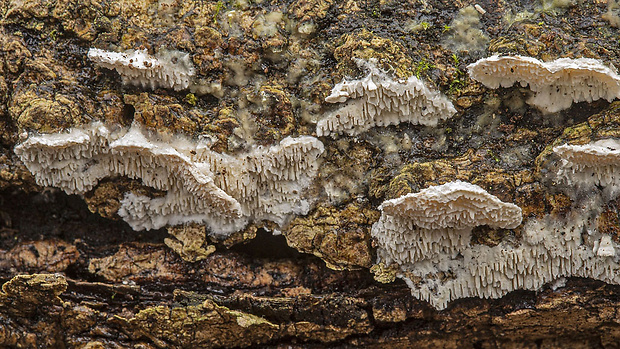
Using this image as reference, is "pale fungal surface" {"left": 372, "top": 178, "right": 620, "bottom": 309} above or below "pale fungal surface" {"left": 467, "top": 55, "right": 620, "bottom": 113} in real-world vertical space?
below

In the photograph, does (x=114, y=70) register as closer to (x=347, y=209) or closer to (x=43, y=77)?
(x=43, y=77)

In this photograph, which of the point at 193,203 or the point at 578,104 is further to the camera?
→ the point at 193,203

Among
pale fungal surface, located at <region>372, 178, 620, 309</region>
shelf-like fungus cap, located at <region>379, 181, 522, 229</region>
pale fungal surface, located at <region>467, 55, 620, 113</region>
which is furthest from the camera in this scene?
pale fungal surface, located at <region>372, 178, 620, 309</region>

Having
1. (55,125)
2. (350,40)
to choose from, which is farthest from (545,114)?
(55,125)

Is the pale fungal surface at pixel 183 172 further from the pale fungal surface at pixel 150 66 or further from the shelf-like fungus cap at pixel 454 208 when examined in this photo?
the shelf-like fungus cap at pixel 454 208

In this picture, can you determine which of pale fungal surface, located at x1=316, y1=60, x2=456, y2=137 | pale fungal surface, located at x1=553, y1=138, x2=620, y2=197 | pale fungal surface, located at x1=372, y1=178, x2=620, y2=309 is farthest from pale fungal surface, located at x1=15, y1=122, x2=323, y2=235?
pale fungal surface, located at x1=553, y1=138, x2=620, y2=197

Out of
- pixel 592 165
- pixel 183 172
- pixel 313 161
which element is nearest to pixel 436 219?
pixel 313 161

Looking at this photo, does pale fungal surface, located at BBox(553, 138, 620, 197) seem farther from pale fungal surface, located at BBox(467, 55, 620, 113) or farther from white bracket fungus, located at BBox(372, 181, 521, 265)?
white bracket fungus, located at BBox(372, 181, 521, 265)

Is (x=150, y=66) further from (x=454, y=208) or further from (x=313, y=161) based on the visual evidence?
(x=454, y=208)
